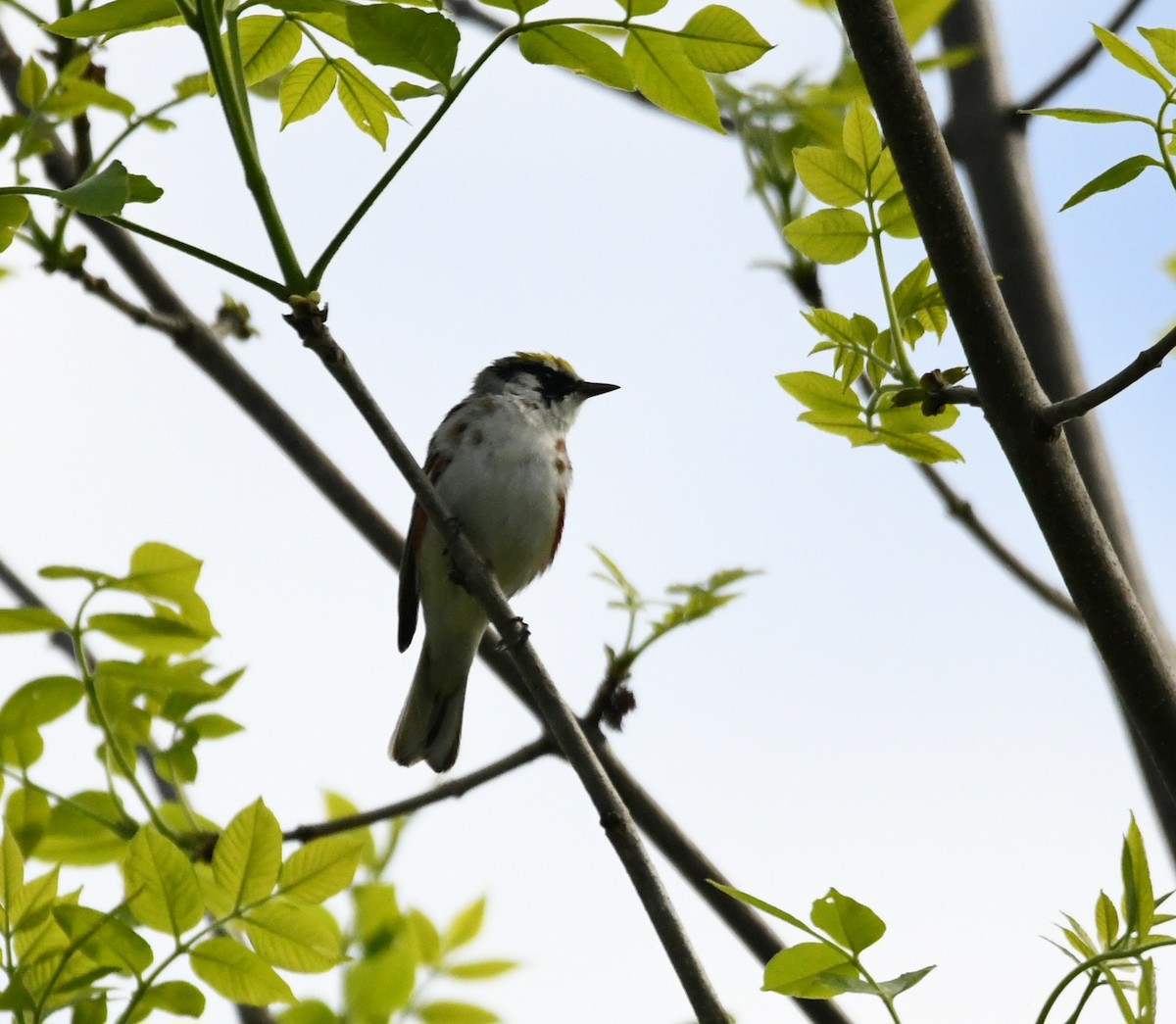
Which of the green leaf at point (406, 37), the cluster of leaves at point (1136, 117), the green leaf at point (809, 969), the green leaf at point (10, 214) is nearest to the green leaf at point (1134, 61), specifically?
the cluster of leaves at point (1136, 117)

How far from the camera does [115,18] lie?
245cm

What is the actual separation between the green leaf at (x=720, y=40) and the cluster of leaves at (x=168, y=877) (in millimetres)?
1385

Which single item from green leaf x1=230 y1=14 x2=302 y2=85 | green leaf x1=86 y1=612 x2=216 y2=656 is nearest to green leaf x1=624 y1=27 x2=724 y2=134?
green leaf x1=230 y1=14 x2=302 y2=85

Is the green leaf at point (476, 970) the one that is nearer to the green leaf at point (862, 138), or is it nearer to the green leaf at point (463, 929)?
the green leaf at point (463, 929)

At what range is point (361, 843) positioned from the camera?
2531mm

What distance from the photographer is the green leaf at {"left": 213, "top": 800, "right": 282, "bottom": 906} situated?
8.03ft

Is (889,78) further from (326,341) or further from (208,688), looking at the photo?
(208,688)

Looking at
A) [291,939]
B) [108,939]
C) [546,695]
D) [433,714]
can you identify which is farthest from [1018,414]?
[433,714]

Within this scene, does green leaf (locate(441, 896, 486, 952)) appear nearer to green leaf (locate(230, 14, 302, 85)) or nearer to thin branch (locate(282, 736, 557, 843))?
thin branch (locate(282, 736, 557, 843))

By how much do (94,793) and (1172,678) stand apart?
2.22m

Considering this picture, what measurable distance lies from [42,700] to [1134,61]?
2378 mm

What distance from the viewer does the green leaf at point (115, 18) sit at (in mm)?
2428

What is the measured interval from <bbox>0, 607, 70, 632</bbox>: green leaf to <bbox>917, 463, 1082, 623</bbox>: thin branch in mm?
2117

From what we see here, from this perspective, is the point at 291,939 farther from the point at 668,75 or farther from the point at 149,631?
the point at 668,75
